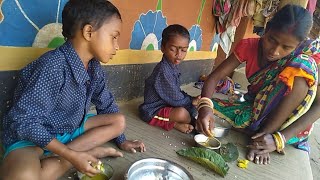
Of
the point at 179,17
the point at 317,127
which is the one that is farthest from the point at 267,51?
the point at 317,127

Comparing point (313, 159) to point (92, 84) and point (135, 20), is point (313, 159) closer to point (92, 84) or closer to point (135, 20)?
point (135, 20)

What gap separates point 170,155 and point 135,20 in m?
1.21

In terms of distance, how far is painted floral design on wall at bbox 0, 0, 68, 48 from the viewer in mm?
1474

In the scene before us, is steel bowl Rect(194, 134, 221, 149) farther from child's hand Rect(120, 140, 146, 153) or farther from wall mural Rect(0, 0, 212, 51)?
wall mural Rect(0, 0, 212, 51)

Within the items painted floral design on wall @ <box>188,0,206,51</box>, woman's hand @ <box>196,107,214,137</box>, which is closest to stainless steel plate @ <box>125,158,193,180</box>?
woman's hand @ <box>196,107,214,137</box>

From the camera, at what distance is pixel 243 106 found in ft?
7.60

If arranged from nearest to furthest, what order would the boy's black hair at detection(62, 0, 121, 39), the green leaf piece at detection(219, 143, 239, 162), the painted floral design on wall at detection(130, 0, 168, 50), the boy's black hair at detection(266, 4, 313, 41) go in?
the boy's black hair at detection(62, 0, 121, 39) < the boy's black hair at detection(266, 4, 313, 41) < the green leaf piece at detection(219, 143, 239, 162) < the painted floral design on wall at detection(130, 0, 168, 50)

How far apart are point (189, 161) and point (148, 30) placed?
1352 millimetres

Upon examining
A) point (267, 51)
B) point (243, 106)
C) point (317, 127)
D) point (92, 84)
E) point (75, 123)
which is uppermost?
point (267, 51)

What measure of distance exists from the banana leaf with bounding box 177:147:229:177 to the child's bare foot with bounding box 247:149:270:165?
328mm

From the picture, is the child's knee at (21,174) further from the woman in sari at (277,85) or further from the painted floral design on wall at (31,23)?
the woman in sari at (277,85)

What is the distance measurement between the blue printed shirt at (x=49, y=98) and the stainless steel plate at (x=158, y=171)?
428mm

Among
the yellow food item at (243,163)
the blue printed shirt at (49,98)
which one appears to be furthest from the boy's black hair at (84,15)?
the yellow food item at (243,163)

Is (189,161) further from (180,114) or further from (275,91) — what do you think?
(275,91)
